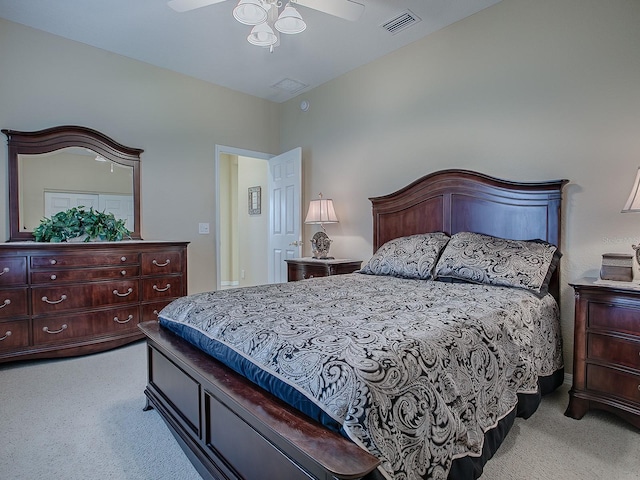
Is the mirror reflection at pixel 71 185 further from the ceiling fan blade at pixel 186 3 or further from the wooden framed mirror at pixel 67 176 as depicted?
the ceiling fan blade at pixel 186 3

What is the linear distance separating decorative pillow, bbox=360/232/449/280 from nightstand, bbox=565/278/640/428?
0.93 meters

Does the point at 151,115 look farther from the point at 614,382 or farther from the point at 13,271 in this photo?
the point at 614,382

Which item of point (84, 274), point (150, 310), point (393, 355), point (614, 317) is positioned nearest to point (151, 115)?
point (84, 274)

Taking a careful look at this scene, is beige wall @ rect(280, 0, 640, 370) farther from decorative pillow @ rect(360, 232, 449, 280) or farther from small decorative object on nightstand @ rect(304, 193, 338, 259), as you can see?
decorative pillow @ rect(360, 232, 449, 280)

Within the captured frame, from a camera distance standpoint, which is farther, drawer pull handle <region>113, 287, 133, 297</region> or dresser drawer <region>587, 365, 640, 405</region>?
drawer pull handle <region>113, 287, 133, 297</region>

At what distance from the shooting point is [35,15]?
2.94 metres

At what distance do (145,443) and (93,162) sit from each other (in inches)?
112

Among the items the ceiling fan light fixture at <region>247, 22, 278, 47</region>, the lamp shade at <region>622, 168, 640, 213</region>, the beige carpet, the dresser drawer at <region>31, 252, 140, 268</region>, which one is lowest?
the beige carpet

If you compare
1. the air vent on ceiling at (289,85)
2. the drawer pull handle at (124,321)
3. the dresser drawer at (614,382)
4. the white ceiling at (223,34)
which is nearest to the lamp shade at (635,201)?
the dresser drawer at (614,382)

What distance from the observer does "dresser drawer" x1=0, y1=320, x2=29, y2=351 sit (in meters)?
2.65

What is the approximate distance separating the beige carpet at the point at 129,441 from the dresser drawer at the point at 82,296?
1.97 ft

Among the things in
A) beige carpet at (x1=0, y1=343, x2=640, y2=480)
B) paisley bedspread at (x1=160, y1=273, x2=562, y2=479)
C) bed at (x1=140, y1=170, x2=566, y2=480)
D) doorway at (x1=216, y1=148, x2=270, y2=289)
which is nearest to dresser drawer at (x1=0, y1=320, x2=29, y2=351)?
beige carpet at (x1=0, y1=343, x2=640, y2=480)

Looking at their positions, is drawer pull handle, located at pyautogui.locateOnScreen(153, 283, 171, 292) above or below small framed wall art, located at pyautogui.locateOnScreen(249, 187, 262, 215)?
below

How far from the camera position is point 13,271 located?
8.77 ft
